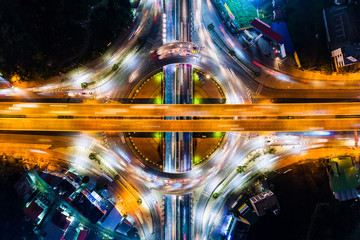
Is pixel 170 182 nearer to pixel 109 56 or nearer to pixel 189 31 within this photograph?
pixel 109 56

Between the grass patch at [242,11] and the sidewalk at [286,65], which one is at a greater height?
the grass patch at [242,11]

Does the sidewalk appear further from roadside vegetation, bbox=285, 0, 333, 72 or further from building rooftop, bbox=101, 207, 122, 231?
building rooftop, bbox=101, 207, 122, 231

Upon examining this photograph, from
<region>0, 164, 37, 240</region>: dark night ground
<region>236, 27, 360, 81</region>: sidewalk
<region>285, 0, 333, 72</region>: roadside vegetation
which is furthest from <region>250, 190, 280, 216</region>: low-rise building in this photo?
<region>0, 164, 37, 240</region>: dark night ground

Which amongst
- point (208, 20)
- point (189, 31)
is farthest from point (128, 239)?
point (208, 20)

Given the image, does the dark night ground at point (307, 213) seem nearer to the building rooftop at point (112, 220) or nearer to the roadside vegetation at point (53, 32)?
the building rooftop at point (112, 220)

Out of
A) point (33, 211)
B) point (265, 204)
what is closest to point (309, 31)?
point (265, 204)

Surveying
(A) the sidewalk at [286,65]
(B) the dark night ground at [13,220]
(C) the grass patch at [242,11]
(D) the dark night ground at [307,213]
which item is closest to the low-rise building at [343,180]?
(D) the dark night ground at [307,213]

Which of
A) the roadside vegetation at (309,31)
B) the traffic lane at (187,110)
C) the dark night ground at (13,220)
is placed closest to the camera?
the dark night ground at (13,220)
